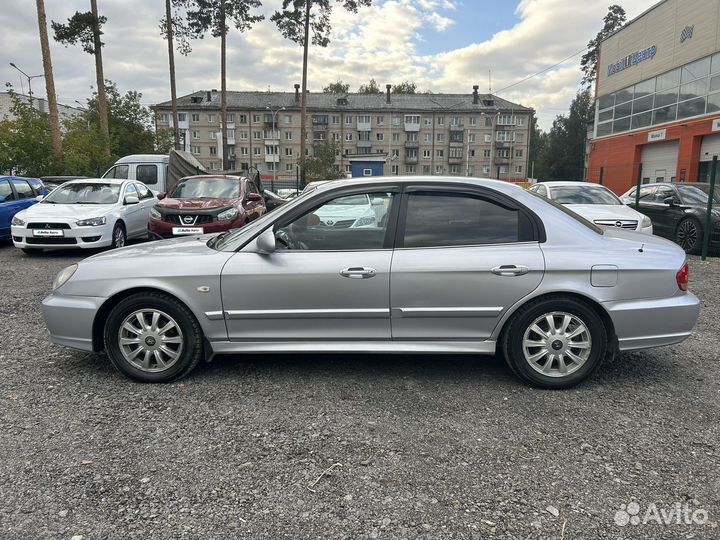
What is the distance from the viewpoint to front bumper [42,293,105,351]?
3742 mm

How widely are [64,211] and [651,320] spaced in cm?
1001

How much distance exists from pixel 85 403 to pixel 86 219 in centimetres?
707

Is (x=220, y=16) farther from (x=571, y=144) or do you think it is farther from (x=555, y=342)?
(x=571, y=144)

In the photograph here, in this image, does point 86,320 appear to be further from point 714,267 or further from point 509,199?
point 714,267

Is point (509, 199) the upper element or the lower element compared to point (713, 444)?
upper

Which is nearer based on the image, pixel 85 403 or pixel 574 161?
pixel 85 403

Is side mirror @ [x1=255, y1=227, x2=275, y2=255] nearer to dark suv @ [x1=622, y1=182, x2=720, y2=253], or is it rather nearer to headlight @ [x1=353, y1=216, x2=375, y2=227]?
headlight @ [x1=353, y1=216, x2=375, y2=227]

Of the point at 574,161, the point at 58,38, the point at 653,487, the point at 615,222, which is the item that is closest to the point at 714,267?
the point at 615,222

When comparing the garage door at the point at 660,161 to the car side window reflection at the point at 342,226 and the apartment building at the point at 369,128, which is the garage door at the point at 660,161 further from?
the apartment building at the point at 369,128

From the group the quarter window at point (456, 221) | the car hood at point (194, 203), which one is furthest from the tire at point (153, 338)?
the car hood at point (194, 203)

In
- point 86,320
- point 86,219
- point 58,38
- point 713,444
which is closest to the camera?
point 713,444

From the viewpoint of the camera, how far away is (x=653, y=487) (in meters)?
2.55

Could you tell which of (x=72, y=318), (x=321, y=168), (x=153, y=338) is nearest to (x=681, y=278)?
(x=153, y=338)

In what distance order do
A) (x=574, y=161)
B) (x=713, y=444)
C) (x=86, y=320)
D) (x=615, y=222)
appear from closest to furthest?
(x=713, y=444) < (x=86, y=320) < (x=615, y=222) < (x=574, y=161)
